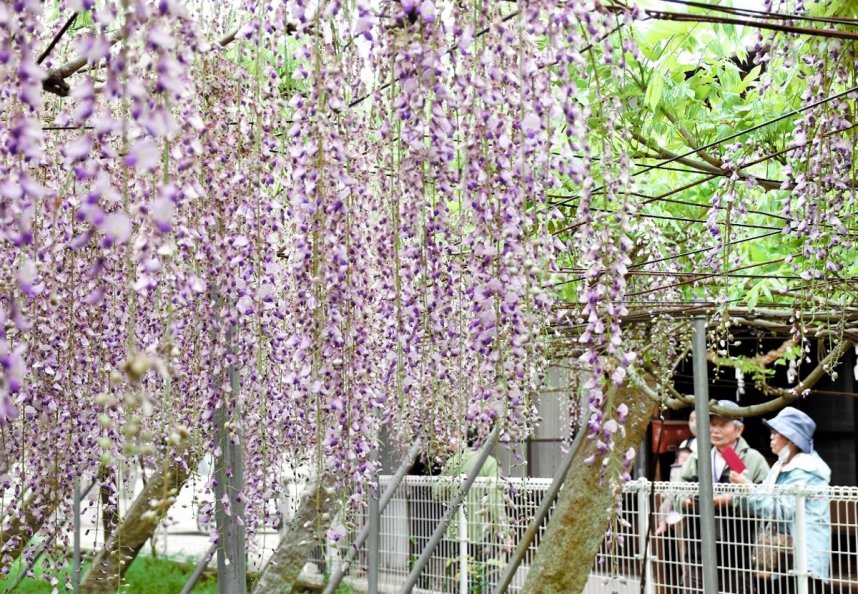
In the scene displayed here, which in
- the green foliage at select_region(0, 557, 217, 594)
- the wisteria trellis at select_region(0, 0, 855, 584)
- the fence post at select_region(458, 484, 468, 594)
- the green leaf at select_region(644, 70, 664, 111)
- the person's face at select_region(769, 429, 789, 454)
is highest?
the green leaf at select_region(644, 70, 664, 111)

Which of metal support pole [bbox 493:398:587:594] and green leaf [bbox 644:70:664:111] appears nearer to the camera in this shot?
green leaf [bbox 644:70:664:111]

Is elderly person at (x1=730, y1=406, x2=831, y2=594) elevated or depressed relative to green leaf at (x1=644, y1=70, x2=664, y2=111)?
depressed

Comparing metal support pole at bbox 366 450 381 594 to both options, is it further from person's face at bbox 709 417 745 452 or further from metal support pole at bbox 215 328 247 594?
person's face at bbox 709 417 745 452

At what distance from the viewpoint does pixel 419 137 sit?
2.21 meters

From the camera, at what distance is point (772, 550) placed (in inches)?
217

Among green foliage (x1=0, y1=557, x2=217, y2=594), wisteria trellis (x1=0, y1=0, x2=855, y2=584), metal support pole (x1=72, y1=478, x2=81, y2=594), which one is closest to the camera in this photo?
wisteria trellis (x1=0, y1=0, x2=855, y2=584)

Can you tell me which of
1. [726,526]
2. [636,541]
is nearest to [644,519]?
[636,541]

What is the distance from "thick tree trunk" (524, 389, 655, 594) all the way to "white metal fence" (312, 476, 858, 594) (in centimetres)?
14

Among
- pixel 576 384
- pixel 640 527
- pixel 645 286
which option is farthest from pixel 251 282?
pixel 576 384

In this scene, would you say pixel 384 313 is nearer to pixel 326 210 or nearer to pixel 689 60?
pixel 326 210

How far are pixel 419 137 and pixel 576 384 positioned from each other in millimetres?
5738

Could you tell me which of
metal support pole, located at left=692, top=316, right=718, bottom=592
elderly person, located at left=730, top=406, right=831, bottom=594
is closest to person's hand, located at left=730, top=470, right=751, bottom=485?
elderly person, located at left=730, top=406, right=831, bottom=594

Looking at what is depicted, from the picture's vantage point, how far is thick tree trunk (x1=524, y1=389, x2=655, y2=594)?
5676 millimetres

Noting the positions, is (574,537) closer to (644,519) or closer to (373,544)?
(644,519)
